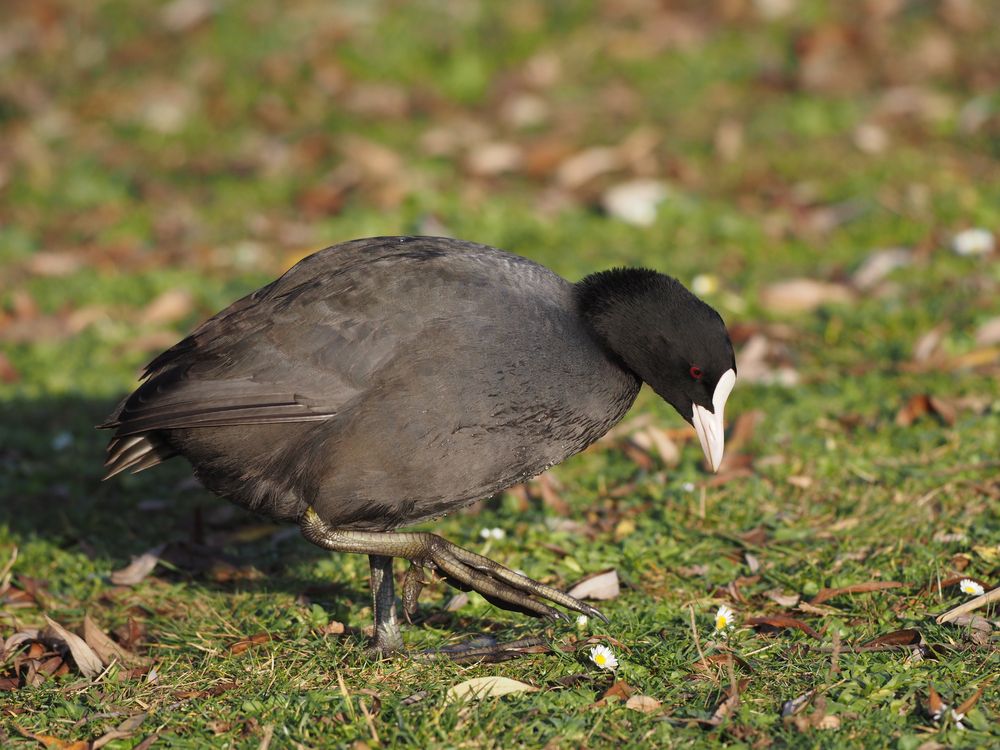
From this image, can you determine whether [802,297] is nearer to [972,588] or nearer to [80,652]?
Answer: [972,588]

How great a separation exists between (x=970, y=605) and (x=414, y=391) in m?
1.75

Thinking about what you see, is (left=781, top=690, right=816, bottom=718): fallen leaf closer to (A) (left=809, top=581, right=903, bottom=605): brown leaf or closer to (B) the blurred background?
(A) (left=809, top=581, right=903, bottom=605): brown leaf

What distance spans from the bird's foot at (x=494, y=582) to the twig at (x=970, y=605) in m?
0.99

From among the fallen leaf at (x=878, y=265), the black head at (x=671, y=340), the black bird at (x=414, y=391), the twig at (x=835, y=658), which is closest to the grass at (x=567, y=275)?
the twig at (x=835, y=658)

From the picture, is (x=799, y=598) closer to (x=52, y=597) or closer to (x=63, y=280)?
(x=52, y=597)

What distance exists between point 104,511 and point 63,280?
253 centimetres

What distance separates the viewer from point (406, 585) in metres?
3.75

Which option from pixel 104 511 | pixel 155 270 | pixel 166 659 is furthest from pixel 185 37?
pixel 166 659

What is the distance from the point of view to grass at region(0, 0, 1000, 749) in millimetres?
3383

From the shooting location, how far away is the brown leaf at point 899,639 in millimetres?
3549

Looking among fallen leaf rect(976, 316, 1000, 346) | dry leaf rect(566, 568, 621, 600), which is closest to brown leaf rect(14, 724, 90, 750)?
dry leaf rect(566, 568, 621, 600)

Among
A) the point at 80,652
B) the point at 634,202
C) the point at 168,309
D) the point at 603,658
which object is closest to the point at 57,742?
the point at 80,652

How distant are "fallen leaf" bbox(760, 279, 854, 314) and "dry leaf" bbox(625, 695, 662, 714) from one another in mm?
3378

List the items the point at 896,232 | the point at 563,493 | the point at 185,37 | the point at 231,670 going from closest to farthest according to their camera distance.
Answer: the point at 231,670, the point at 563,493, the point at 896,232, the point at 185,37
